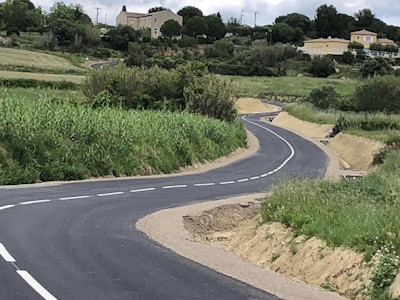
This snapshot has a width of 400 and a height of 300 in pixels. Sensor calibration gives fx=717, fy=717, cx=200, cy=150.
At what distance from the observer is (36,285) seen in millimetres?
9445

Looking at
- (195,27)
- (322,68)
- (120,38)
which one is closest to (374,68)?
(322,68)

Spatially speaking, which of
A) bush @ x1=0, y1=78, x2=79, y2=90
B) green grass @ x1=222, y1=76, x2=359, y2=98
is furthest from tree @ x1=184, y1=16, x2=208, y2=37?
bush @ x1=0, y1=78, x2=79, y2=90

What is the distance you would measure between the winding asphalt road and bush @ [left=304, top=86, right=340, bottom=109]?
218ft

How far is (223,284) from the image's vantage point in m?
10.7

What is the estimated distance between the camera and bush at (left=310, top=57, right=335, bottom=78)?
5517 inches

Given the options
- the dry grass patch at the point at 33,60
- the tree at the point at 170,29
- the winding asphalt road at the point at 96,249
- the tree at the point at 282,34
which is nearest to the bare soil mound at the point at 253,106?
the dry grass patch at the point at 33,60

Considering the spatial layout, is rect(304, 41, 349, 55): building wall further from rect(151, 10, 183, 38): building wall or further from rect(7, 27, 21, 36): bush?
rect(7, 27, 21, 36): bush

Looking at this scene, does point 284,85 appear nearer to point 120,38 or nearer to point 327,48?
point 120,38

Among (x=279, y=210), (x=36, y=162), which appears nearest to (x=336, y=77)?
(x=36, y=162)

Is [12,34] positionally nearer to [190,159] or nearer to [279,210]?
[190,159]

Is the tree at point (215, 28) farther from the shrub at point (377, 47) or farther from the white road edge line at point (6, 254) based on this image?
the white road edge line at point (6, 254)

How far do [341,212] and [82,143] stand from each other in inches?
663

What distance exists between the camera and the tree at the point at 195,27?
573ft

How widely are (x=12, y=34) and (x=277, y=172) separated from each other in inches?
4071
